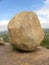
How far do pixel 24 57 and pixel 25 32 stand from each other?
1.26 meters

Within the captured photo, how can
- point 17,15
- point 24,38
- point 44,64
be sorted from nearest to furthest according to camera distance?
1. point 44,64
2. point 24,38
3. point 17,15

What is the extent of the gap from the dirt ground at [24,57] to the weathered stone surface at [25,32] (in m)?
0.37

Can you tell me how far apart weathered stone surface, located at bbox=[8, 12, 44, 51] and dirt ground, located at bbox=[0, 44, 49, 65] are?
37 cm

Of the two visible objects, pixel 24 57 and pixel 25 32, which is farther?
pixel 25 32

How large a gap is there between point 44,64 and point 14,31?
237 centimetres

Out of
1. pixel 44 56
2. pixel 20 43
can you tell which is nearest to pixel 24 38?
pixel 20 43

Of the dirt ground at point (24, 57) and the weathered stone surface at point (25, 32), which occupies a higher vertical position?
the weathered stone surface at point (25, 32)

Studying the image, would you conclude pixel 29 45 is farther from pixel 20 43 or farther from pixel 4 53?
pixel 4 53

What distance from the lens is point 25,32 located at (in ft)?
40.0

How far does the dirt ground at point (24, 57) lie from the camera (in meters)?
11.4

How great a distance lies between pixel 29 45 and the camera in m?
12.3

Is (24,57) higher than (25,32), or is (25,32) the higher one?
(25,32)

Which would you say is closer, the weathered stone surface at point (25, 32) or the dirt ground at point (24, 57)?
the dirt ground at point (24, 57)

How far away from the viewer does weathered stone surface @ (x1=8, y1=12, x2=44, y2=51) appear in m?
12.2
